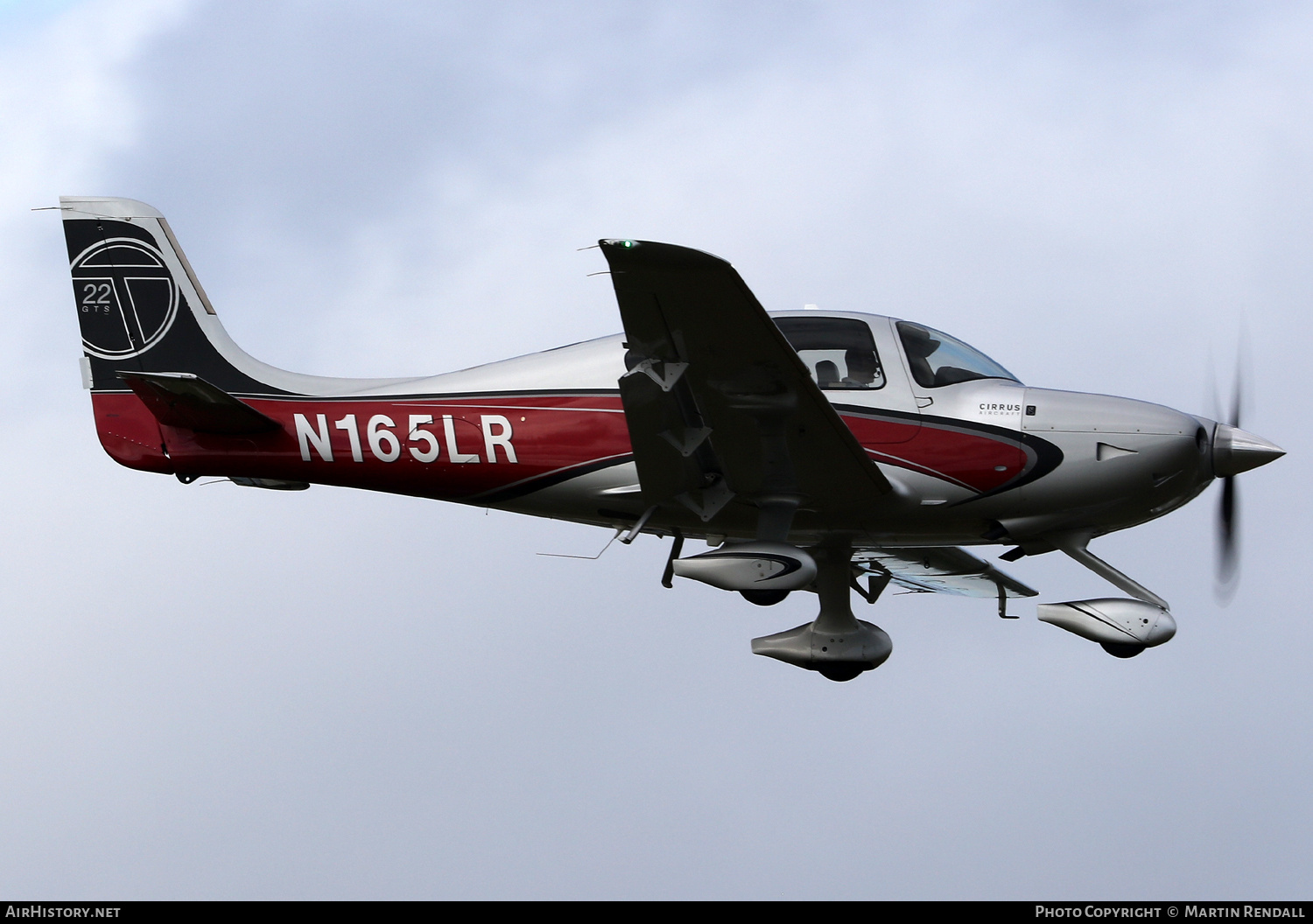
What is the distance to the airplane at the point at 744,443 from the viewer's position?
10523mm

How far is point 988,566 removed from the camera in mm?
13945

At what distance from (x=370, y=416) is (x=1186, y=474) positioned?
264 inches

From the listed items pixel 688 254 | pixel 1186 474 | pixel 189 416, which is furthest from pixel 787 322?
pixel 189 416

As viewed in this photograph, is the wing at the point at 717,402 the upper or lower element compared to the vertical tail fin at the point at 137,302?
lower

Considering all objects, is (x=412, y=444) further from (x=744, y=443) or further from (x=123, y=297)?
(x=123, y=297)

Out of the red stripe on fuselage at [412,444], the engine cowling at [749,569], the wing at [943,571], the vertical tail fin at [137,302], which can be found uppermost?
the vertical tail fin at [137,302]

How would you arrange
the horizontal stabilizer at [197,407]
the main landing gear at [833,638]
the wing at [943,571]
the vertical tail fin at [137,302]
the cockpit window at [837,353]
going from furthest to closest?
the wing at [943,571] → the vertical tail fin at [137,302] → the main landing gear at [833,638] → the horizontal stabilizer at [197,407] → the cockpit window at [837,353]

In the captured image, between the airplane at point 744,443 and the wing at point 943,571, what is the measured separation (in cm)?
90

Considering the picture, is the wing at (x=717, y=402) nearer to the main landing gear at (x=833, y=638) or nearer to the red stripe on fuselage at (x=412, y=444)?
the red stripe on fuselage at (x=412, y=444)

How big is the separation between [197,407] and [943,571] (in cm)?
724

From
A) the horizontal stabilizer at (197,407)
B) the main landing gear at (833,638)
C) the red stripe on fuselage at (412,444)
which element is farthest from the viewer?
the main landing gear at (833,638)

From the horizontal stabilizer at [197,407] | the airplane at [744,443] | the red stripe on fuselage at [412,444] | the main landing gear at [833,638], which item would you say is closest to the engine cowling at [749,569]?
the airplane at [744,443]

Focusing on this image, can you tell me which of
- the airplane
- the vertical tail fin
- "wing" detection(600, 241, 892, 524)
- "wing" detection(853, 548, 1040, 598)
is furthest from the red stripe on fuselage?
"wing" detection(853, 548, 1040, 598)
